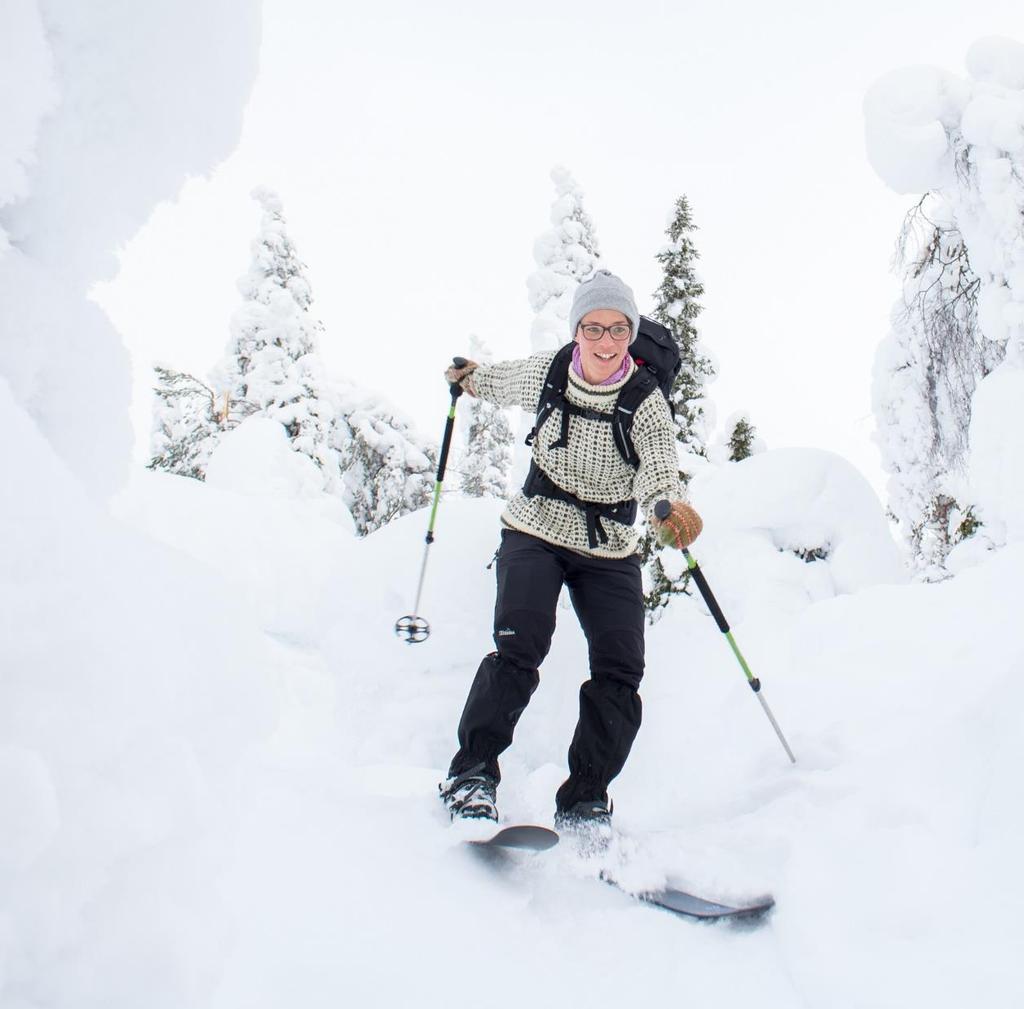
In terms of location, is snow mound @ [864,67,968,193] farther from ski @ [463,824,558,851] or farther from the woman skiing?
ski @ [463,824,558,851]

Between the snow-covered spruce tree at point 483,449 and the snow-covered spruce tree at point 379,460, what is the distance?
536cm

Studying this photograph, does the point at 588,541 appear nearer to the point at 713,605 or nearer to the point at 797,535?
the point at 713,605

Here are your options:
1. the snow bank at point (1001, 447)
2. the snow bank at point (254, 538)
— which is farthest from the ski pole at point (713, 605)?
the snow bank at point (254, 538)

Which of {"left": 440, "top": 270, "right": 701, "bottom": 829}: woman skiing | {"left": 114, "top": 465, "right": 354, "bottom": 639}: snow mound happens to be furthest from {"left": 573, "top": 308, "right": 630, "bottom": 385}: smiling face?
{"left": 114, "top": 465, "right": 354, "bottom": 639}: snow mound

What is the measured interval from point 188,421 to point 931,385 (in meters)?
18.4

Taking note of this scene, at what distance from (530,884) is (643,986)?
60cm

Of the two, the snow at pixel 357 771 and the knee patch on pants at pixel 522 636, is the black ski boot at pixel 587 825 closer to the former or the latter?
the snow at pixel 357 771

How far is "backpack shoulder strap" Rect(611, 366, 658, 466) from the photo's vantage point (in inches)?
147

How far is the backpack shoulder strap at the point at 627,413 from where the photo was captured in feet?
12.2

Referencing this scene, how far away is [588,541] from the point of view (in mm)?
3717

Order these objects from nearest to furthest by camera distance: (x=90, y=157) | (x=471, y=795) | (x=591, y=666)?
(x=90, y=157), (x=471, y=795), (x=591, y=666)

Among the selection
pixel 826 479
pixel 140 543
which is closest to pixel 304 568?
pixel 826 479

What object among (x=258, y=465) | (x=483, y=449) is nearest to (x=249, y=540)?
(x=258, y=465)

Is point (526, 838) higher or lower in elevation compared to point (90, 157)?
lower
